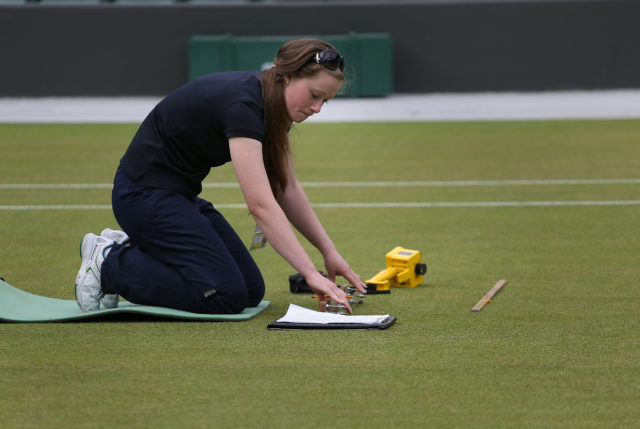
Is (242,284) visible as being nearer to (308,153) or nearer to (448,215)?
(448,215)

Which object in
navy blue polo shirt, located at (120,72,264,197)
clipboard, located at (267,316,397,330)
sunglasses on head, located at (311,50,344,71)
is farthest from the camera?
clipboard, located at (267,316,397,330)

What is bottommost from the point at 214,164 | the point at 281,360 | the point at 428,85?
the point at 428,85

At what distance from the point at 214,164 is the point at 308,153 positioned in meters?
6.91

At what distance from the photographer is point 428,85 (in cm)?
1906

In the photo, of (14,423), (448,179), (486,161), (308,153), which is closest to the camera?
(14,423)

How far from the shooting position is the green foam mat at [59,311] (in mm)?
4527

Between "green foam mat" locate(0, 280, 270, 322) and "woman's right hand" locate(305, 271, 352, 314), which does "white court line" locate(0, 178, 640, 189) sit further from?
"woman's right hand" locate(305, 271, 352, 314)

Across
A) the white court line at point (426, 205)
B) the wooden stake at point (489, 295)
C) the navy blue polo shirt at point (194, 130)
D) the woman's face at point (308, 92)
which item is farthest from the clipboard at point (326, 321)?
the white court line at point (426, 205)

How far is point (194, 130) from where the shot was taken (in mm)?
4469

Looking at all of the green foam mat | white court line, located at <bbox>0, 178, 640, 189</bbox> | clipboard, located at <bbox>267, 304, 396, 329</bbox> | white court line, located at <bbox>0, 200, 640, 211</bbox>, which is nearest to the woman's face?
clipboard, located at <bbox>267, 304, 396, 329</bbox>

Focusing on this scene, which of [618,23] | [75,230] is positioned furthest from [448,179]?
[618,23]

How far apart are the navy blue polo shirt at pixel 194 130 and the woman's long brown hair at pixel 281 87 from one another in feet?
0.18

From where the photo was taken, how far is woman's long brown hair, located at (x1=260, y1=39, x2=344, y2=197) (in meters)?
4.19

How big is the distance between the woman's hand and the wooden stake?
2.08 feet
